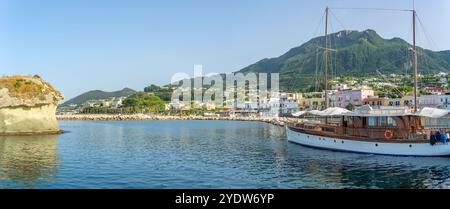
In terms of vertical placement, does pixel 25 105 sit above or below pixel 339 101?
below

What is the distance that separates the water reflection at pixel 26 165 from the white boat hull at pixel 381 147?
72.7 feet

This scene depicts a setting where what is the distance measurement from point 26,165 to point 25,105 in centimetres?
2842

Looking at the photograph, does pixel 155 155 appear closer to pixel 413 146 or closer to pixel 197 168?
pixel 197 168

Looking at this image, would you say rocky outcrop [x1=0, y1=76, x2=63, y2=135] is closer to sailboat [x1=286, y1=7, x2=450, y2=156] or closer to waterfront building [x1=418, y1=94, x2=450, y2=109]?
sailboat [x1=286, y1=7, x2=450, y2=156]

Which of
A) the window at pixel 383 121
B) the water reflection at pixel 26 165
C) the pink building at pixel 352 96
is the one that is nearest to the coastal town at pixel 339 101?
the pink building at pixel 352 96

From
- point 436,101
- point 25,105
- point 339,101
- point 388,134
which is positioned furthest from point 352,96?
point 25,105

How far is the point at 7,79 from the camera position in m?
49.8

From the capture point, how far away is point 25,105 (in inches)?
1897

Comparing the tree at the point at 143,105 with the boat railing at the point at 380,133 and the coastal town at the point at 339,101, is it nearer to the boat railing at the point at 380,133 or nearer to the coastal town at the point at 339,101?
the coastal town at the point at 339,101

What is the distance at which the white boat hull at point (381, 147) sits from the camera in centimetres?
2667

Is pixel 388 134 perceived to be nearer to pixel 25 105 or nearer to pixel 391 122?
pixel 391 122

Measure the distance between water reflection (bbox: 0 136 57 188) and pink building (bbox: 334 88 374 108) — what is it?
85694 millimetres

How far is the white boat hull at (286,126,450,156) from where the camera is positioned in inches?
1050

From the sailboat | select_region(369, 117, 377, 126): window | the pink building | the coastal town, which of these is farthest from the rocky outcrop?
the pink building
